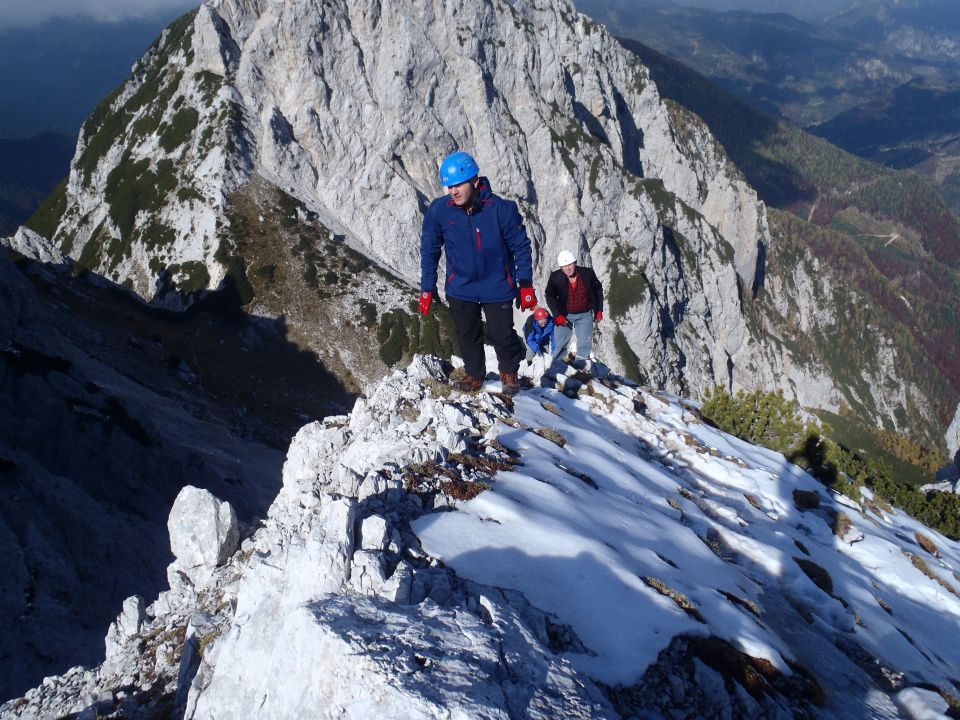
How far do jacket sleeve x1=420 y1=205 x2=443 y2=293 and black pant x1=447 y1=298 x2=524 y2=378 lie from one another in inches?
25.7

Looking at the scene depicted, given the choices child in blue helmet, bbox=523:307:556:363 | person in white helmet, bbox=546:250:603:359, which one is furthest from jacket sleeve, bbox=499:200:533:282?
child in blue helmet, bbox=523:307:556:363

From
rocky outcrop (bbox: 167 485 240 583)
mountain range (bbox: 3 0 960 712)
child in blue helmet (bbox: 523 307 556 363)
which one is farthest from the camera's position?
mountain range (bbox: 3 0 960 712)

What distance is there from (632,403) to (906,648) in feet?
29.2

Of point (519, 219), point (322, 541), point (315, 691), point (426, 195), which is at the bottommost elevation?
point (315, 691)

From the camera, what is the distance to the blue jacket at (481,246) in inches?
426

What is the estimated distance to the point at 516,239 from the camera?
11.2m

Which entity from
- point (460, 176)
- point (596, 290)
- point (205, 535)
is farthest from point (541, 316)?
point (205, 535)

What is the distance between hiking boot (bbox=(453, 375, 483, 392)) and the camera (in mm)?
13367

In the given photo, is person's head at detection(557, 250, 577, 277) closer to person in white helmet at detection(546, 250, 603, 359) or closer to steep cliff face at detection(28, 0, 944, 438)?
person in white helmet at detection(546, 250, 603, 359)

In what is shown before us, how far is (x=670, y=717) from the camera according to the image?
6016 millimetres

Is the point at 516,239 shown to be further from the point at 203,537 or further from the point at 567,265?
the point at 203,537

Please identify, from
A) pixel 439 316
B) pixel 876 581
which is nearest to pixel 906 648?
pixel 876 581

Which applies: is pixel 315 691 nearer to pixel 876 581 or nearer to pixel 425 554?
pixel 425 554

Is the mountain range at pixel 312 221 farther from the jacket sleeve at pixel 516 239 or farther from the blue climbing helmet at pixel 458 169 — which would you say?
the blue climbing helmet at pixel 458 169
